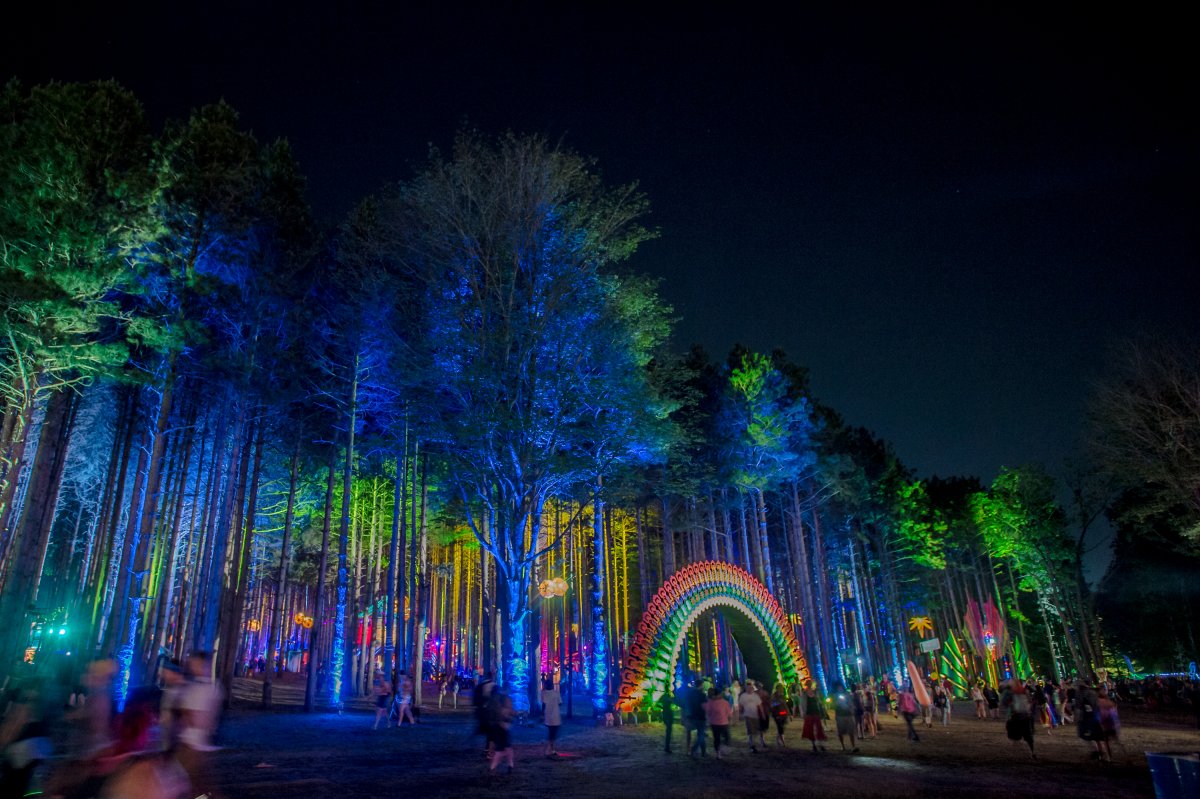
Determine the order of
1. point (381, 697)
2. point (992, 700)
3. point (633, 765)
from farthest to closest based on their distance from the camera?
point (992, 700), point (381, 697), point (633, 765)

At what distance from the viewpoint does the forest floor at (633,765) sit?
368 inches

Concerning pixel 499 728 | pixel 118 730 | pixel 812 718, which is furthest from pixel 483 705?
pixel 812 718

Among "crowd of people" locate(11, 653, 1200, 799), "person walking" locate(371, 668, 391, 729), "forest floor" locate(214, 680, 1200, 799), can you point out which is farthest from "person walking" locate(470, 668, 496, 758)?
"person walking" locate(371, 668, 391, 729)

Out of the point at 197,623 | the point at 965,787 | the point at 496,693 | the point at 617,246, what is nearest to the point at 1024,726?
the point at 965,787

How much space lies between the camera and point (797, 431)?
31.8 meters

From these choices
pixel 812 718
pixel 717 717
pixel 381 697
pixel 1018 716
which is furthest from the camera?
pixel 381 697

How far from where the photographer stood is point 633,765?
12.0m

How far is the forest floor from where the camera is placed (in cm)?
934

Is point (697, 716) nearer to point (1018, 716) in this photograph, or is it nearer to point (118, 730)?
point (1018, 716)

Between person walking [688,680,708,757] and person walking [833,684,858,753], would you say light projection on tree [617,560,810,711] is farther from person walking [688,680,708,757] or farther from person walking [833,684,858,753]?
person walking [833,684,858,753]

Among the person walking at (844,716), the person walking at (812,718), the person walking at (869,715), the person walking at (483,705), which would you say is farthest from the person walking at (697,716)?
the person walking at (869,715)

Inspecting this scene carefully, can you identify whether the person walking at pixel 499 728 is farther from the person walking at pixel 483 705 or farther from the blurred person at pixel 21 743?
the blurred person at pixel 21 743

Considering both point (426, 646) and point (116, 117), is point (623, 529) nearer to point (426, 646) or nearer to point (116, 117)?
point (426, 646)

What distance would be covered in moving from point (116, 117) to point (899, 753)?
25.8 m
